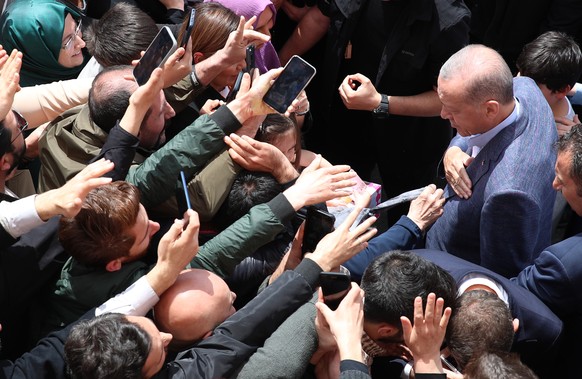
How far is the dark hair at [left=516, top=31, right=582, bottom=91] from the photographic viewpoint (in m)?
3.80

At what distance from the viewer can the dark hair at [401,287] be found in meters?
2.54

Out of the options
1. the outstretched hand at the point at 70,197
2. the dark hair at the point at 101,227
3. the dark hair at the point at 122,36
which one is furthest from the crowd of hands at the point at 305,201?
the dark hair at the point at 122,36

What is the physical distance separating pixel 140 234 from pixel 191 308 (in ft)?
1.19

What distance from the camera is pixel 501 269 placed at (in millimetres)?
3164

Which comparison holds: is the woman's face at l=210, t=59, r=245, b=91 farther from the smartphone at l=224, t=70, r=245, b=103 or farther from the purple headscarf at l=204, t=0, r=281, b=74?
the purple headscarf at l=204, t=0, r=281, b=74

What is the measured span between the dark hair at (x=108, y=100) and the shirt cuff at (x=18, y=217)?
65cm

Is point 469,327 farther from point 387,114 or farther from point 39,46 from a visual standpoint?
point 39,46

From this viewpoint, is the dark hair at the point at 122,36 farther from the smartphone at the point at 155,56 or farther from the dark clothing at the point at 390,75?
the dark clothing at the point at 390,75

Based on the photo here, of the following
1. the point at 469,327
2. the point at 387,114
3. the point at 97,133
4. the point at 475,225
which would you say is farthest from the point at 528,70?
the point at 97,133

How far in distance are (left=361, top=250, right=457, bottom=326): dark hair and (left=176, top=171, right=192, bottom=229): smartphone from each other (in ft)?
2.35

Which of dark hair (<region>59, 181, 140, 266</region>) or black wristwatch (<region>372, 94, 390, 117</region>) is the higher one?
dark hair (<region>59, 181, 140, 266</region>)

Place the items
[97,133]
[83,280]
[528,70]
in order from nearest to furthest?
[83,280], [97,133], [528,70]

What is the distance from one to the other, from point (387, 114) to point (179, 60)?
1.32m

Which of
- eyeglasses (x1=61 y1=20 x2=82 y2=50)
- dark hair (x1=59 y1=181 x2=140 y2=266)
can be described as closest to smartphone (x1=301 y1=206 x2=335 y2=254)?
dark hair (x1=59 y1=181 x2=140 y2=266)
